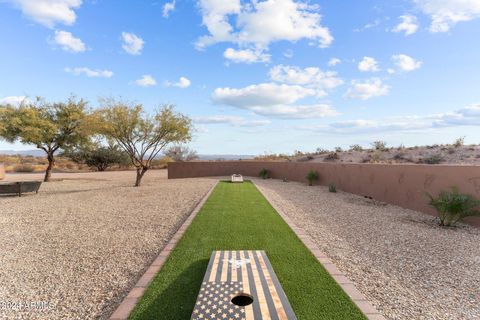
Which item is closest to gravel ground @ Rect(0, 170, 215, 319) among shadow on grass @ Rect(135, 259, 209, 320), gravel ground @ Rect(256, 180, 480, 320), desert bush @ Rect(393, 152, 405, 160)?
shadow on grass @ Rect(135, 259, 209, 320)

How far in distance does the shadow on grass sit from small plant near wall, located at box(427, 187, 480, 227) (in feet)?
22.6

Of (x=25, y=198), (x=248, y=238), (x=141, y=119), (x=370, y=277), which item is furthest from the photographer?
(x=141, y=119)

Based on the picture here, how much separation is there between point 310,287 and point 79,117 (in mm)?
19569

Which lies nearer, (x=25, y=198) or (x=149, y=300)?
(x=149, y=300)

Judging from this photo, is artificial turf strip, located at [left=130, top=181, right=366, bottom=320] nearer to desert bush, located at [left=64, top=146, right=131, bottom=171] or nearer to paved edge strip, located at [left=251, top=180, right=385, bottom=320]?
paved edge strip, located at [left=251, top=180, right=385, bottom=320]

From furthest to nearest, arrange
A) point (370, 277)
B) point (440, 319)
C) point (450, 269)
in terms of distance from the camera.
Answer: point (450, 269)
point (370, 277)
point (440, 319)

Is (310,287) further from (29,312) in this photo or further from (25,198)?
(25,198)

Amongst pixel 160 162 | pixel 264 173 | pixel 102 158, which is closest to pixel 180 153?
pixel 160 162

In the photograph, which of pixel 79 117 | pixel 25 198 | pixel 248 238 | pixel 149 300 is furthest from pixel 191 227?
pixel 79 117

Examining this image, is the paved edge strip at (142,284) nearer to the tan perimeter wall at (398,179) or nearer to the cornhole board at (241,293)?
the cornhole board at (241,293)

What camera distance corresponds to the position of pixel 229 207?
9141mm

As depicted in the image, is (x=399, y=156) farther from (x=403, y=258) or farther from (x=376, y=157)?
(x=403, y=258)

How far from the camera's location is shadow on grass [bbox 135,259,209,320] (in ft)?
10.3

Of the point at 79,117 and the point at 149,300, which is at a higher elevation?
the point at 79,117
